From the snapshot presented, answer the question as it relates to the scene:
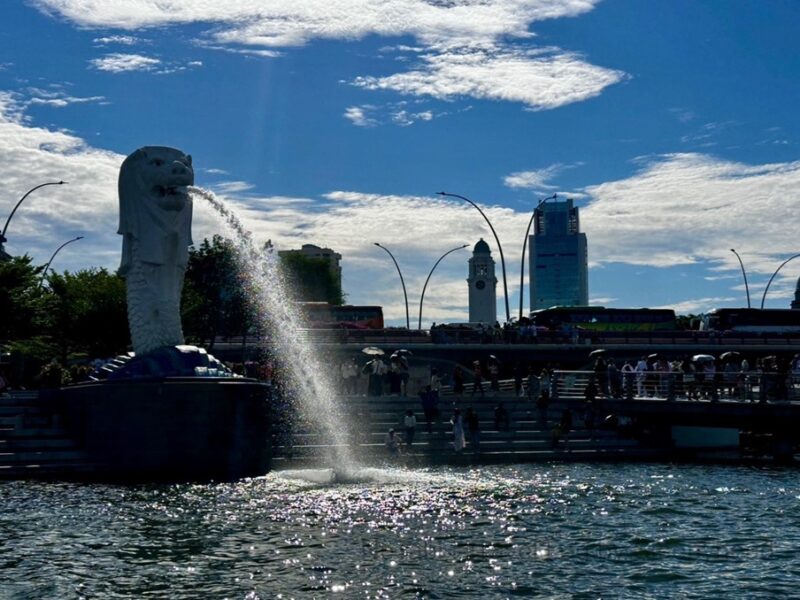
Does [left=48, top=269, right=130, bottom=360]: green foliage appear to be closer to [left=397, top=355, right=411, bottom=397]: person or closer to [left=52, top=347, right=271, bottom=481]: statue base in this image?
[left=397, top=355, right=411, bottom=397]: person

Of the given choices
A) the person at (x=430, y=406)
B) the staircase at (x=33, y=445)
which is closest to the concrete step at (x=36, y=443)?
the staircase at (x=33, y=445)

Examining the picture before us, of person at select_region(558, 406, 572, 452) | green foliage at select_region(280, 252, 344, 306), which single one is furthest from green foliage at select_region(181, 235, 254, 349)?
green foliage at select_region(280, 252, 344, 306)

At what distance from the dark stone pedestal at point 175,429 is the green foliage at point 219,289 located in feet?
125

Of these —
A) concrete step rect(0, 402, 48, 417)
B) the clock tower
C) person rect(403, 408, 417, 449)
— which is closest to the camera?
concrete step rect(0, 402, 48, 417)

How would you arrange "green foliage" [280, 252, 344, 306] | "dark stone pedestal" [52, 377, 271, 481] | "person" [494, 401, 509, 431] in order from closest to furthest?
"dark stone pedestal" [52, 377, 271, 481] < "person" [494, 401, 509, 431] < "green foliage" [280, 252, 344, 306]

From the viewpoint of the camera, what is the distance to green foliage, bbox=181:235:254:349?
68.2 m

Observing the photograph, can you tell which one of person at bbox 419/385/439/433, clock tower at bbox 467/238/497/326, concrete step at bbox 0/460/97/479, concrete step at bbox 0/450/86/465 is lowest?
concrete step at bbox 0/460/97/479

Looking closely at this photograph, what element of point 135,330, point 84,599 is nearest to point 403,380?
point 135,330

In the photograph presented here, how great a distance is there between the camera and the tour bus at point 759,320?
79125 millimetres

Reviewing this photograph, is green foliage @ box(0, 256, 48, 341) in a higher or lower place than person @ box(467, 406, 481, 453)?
higher

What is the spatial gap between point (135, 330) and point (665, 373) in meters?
16.7

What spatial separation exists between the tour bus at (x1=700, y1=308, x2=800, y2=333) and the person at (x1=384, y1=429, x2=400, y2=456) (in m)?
51.9

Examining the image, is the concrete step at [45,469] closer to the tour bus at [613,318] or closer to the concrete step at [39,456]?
the concrete step at [39,456]

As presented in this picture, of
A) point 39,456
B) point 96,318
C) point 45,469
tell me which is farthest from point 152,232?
point 96,318
